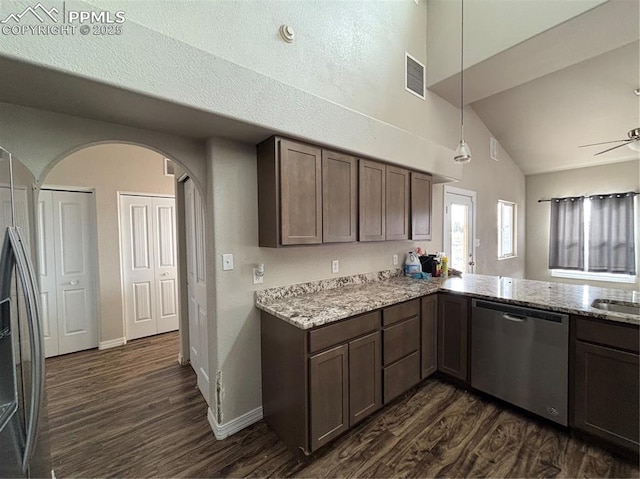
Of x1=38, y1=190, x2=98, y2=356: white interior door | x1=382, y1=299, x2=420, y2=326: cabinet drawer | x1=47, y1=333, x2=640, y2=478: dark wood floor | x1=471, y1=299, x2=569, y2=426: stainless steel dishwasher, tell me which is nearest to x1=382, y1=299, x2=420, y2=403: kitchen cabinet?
x1=382, y1=299, x2=420, y2=326: cabinet drawer

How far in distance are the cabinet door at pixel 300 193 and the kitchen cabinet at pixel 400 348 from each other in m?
0.87

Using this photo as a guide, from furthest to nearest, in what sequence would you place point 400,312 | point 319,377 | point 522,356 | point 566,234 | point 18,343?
1. point 566,234
2. point 400,312
3. point 522,356
4. point 319,377
5. point 18,343

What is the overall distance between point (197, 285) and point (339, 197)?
1533 millimetres

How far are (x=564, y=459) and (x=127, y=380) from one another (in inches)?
143

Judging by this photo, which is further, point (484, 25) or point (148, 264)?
point (148, 264)

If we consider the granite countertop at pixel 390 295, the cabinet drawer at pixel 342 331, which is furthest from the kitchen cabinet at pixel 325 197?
the cabinet drawer at pixel 342 331

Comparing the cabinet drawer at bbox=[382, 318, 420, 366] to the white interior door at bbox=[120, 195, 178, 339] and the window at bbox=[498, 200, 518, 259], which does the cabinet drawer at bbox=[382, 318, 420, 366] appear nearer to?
the white interior door at bbox=[120, 195, 178, 339]

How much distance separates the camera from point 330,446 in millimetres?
1881

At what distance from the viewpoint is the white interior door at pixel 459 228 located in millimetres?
4039

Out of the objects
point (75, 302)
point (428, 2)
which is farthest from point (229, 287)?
point (428, 2)

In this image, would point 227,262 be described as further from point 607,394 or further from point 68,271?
point 68,271

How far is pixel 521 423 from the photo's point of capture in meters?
2.09

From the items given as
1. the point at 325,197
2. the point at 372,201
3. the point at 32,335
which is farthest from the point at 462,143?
the point at 32,335

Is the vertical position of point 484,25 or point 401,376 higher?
point 484,25
